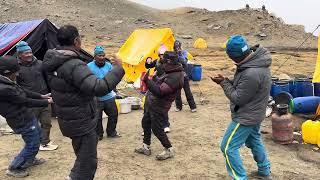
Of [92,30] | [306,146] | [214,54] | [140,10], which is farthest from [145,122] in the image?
[140,10]

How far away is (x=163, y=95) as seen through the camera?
5879 millimetres

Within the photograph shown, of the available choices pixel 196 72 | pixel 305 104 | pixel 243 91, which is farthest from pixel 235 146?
pixel 196 72

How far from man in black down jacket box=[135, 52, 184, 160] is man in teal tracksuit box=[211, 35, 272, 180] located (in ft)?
3.76

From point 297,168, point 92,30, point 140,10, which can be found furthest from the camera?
point 140,10

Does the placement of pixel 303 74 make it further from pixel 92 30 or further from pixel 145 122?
pixel 92 30

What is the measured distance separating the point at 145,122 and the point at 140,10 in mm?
37007

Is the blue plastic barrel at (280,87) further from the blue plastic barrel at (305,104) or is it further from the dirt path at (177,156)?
the dirt path at (177,156)

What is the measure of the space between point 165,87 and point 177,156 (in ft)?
4.30

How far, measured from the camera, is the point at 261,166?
5453 mm

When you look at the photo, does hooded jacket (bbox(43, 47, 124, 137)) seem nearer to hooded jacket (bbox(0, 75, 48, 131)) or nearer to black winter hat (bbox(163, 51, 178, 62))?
hooded jacket (bbox(0, 75, 48, 131))

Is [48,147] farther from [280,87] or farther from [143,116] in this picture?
[280,87]

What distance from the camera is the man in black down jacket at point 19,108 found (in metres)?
5.05

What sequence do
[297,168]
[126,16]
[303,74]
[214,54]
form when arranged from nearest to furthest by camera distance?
[297,168] → [303,74] → [214,54] → [126,16]

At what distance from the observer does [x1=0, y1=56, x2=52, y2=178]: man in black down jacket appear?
199 inches
